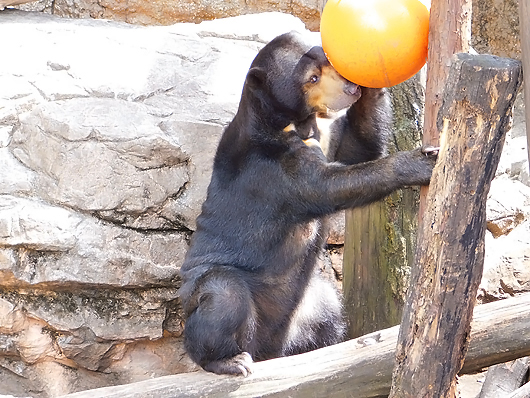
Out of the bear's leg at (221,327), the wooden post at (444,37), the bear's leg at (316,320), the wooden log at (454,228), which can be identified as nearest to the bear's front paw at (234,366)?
the bear's leg at (221,327)

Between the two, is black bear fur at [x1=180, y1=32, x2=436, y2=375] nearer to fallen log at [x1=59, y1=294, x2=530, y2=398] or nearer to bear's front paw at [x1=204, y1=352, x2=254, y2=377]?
bear's front paw at [x1=204, y1=352, x2=254, y2=377]

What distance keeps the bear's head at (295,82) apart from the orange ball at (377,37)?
61 centimetres

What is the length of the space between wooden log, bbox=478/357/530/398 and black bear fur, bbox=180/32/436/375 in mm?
1073

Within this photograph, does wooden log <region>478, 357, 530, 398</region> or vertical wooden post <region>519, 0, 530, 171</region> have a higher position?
vertical wooden post <region>519, 0, 530, 171</region>

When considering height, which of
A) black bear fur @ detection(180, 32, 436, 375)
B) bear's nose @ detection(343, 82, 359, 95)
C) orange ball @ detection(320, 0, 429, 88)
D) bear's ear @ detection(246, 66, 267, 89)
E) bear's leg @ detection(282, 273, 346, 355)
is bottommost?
bear's leg @ detection(282, 273, 346, 355)

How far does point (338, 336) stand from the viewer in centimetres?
456

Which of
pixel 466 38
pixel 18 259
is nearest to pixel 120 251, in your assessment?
pixel 18 259

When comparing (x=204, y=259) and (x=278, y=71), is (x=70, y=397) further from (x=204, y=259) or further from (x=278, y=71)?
(x=278, y=71)

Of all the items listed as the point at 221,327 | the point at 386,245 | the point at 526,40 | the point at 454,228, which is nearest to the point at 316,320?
the point at 386,245

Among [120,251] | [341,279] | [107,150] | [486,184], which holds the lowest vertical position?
[341,279]

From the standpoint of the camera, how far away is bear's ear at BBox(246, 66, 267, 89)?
3865 millimetres

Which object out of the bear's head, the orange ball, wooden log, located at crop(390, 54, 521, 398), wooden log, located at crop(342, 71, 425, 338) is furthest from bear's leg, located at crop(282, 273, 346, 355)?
the orange ball

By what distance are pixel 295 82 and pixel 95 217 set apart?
1.72 m

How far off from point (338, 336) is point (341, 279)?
835 mm
